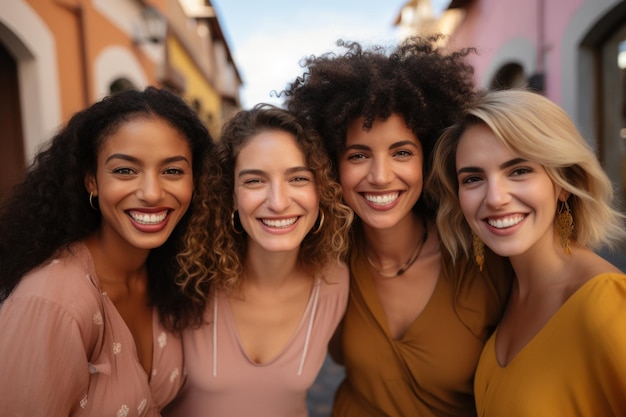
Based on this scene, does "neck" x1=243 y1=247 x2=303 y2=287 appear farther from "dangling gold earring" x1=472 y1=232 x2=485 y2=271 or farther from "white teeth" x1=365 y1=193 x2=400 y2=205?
"dangling gold earring" x1=472 y1=232 x2=485 y2=271

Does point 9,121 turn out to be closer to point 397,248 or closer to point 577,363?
point 397,248

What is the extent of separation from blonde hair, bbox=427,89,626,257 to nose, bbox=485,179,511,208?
142 mm

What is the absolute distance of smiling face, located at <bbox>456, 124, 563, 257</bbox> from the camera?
5.51 feet

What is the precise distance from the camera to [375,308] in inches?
84.4

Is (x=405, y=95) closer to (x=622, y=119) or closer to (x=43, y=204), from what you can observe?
(x=43, y=204)

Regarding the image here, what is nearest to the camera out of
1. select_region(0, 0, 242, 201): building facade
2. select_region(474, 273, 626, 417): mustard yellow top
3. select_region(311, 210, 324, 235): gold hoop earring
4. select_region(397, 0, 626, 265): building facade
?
select_region(474, 273, 626, 417): mustard yellow top

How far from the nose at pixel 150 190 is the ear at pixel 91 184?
0.78ft

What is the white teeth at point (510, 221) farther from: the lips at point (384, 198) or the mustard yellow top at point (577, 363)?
the lips at point (384, 198)

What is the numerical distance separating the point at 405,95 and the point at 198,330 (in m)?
1.54

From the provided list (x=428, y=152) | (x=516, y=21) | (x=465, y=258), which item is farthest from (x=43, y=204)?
(x=516, y=21)

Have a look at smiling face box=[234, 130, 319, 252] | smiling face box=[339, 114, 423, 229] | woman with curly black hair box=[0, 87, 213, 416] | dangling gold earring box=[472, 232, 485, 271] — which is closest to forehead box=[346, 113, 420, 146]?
smiling face box=[339, 114, 423, 229]

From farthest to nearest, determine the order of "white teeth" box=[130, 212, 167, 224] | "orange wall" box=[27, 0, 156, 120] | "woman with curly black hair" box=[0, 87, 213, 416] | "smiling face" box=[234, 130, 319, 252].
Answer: "orange wall" box=[27, 0, 156, 120], "smiling face" box=[234, 130, 319, 252], "white teeth" box=[130, 212, 167, 224], "woman with curly black hair" box=[0, 87, 213, 416]

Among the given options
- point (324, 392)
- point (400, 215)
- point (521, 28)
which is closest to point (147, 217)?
point (400, 215)

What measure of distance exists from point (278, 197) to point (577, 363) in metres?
1.30
